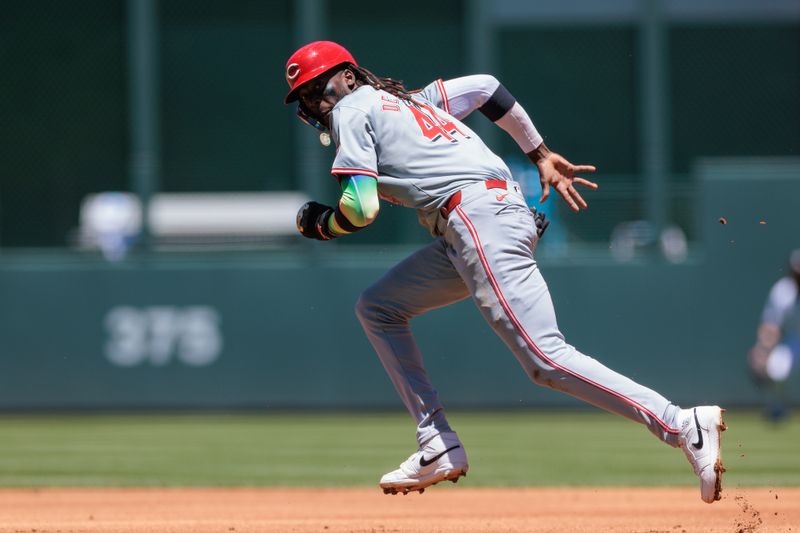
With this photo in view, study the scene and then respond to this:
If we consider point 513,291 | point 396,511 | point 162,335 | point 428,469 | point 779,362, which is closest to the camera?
point 513,291

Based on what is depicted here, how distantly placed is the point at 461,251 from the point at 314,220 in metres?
0.61

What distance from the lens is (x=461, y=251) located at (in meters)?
5.05

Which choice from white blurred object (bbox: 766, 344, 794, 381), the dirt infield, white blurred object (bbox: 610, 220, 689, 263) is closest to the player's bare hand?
the dirt infield

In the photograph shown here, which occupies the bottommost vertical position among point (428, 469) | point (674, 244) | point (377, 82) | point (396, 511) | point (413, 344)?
point (396, 511)

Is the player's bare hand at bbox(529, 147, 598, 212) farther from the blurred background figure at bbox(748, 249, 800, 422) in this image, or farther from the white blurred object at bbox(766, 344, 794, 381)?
the white blurred object at bbox(766, 344, 794, 381)

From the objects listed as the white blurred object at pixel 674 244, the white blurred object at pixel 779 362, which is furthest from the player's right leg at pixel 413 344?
the white blurred object at pixel 674 244

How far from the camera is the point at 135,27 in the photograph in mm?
14930

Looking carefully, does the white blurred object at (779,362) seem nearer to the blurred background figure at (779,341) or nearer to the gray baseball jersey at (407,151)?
the blurred background figure at (779,341)

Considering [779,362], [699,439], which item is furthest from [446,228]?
[779,362]

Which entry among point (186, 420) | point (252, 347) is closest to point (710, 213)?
point (252, 347)

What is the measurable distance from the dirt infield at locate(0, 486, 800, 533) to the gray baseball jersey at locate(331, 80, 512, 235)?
168cm

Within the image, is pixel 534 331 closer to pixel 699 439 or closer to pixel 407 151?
pixel 699 439

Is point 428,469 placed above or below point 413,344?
below

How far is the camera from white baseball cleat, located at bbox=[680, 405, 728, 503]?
478cm
